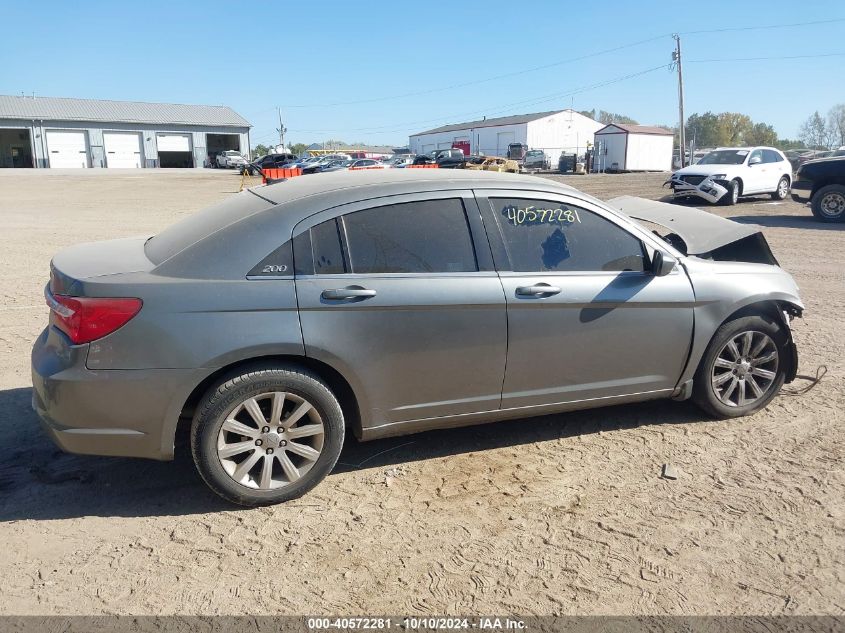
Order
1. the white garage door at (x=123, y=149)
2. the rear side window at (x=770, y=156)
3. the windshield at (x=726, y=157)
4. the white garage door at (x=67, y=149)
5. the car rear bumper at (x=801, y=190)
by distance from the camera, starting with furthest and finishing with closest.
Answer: the white garage door at (x=123, y=149)
the white garage door at (x=67, y=149)
the rear side window at (x=770, y=156)
the windshield at (x=726, y=157)
the car rear bumper at (x=801, y=190)

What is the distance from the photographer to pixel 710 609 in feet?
9.59

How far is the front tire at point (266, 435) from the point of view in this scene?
3504 millimetres

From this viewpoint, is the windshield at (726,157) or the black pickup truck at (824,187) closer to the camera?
the black pickup truck at (824,187)

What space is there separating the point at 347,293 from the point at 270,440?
0.87 meters

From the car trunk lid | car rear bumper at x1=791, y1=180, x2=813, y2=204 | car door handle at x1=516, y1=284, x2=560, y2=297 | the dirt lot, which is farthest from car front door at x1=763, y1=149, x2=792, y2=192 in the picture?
the car trunk lid

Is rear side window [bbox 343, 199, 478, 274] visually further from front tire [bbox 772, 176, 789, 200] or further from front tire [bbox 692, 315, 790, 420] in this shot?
front tire [bbox 772, 176, 789, 200]

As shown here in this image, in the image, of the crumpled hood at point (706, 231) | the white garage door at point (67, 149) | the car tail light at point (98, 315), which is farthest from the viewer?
the white garage door at point (67, 149)

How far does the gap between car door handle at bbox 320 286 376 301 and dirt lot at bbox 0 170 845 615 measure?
1111 mm

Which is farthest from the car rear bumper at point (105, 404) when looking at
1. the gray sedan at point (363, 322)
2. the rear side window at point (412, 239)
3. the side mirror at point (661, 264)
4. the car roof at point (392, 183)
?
the side mirror at point (661, 264)

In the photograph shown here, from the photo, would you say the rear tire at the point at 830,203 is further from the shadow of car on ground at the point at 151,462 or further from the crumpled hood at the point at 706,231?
the shadow of car on ground at the point at 151,462

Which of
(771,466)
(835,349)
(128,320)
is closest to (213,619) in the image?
Result: (128,320)

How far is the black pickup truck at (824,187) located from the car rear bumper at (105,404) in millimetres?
16225

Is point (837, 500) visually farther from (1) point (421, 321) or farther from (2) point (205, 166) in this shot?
(2) point (205, 166)

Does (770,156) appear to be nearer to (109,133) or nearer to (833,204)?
(833,204)
